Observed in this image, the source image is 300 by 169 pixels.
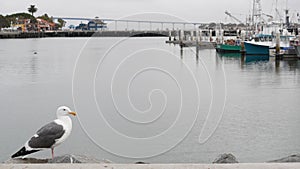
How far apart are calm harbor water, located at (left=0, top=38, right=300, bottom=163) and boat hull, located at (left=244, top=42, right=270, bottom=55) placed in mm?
23867

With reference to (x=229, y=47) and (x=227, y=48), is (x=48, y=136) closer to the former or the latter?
(x=229, y=47)

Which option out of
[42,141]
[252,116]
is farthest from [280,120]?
[42,141]

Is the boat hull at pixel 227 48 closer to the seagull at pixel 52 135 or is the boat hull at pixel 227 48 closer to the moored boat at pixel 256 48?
the moored boat at pixel 256 48

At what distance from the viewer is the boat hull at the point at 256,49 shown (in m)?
47.3

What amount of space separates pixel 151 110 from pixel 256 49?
34.8 m

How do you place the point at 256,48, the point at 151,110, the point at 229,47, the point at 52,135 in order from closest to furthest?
the point at 52,135, the point at 151,110, the point at 256,48, the point at 229,47

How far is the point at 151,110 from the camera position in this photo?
15.0 metres

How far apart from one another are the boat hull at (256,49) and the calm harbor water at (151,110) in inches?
940

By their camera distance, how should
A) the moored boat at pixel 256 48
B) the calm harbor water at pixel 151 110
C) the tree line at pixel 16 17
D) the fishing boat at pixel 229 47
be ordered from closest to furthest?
the calm harbor water at pixel 151 110 → the moored boat at pixel 256 48 → the fishing boat at pixel 229 47 → the tree line at pixel 16 17

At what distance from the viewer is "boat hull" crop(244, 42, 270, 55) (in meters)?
47.3

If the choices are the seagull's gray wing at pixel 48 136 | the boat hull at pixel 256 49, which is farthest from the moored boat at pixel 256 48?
the seagull's gray wing at pixel 48 136

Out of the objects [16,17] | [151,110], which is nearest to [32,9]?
[16,17]

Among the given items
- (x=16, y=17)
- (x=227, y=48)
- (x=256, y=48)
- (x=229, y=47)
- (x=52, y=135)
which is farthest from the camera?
(x=16, y=17)

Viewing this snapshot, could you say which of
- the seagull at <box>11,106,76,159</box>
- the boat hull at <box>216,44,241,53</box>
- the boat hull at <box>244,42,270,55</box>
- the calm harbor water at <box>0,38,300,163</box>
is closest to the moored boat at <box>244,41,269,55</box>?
the boat hull at <box>244,42,270,55</box>
